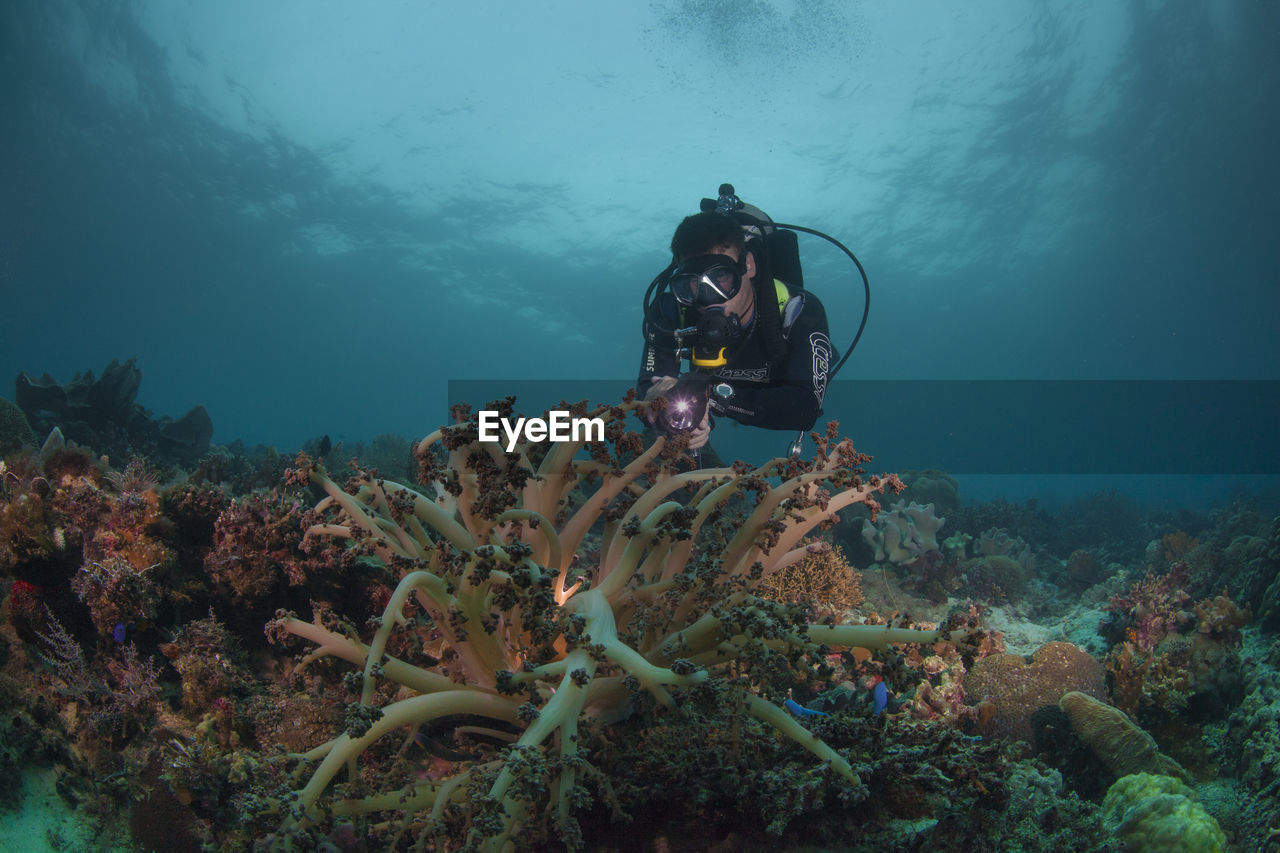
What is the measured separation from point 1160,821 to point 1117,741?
1.24 meters

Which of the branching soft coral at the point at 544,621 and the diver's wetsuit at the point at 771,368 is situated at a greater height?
the diver's wetsuit at the point at 771,368

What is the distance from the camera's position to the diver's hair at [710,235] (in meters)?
5.23

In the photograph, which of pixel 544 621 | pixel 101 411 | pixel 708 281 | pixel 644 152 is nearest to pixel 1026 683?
pixel 708 281

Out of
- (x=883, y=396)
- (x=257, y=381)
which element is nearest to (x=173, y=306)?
(x=257, y=381)

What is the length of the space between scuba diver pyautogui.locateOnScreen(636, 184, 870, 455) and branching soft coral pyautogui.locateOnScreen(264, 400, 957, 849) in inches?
85.7

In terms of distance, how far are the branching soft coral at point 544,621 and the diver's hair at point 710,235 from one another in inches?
116

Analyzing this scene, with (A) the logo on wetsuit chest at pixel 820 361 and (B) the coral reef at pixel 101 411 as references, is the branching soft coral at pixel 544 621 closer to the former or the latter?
(A) the logo on wetsuit chest at pixel 820 361

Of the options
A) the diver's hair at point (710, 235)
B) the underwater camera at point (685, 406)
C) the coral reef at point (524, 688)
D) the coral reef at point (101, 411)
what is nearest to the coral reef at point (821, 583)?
the coral reef at point (524, 688)

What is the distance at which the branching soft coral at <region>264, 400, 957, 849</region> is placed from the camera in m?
1.71

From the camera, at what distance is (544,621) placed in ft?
6.13

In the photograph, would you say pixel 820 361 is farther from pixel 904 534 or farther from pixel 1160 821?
pixel 904 534

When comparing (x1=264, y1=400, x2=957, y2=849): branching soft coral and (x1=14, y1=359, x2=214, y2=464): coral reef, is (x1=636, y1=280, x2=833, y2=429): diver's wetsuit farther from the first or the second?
(x1=14, y1=359, x2=214, y2=464): coral reef

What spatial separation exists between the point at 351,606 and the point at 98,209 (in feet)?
221

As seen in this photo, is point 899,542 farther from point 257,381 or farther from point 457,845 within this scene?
point 257,381
